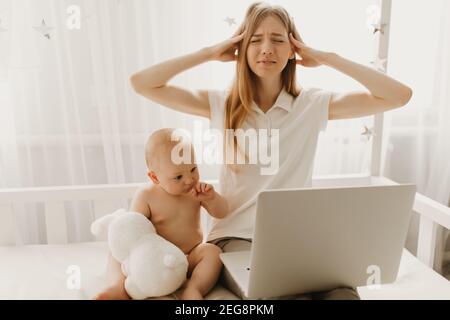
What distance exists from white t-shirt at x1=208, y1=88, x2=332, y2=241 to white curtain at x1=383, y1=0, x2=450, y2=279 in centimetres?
53

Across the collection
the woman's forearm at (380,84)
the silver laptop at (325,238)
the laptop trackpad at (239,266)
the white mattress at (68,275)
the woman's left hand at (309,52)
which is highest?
the woman's left hand at (309,52)

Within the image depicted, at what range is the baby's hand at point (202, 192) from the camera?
3.27ft

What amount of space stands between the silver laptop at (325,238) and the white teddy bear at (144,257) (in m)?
0.15

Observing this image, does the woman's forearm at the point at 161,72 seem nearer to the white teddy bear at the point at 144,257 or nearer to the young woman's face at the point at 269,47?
the young woman's face at the point at 269,47

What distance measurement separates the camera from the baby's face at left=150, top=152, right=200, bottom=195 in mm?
980

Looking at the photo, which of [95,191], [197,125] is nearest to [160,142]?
[95,191]

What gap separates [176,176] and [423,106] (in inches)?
41.6

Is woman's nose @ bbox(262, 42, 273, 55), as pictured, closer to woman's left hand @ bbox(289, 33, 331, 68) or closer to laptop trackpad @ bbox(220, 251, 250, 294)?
woman's left hand @ bbox(289, 33, 331, 68)

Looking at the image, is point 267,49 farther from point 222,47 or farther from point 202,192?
point 202,192

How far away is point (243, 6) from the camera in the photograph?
1400 mm

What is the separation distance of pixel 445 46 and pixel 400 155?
42 cm

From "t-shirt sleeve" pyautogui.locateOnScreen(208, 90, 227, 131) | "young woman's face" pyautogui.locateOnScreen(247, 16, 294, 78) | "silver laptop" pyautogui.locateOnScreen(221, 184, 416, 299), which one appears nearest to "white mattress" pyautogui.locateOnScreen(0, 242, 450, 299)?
"silver laptop" pyautogui.locateOnScreen(221, 184, 416, 299)

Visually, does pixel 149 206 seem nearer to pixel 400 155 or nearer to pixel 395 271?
pixel 395 271

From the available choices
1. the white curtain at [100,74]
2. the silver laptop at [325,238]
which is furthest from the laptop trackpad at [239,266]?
the white curtain at [100,74]
